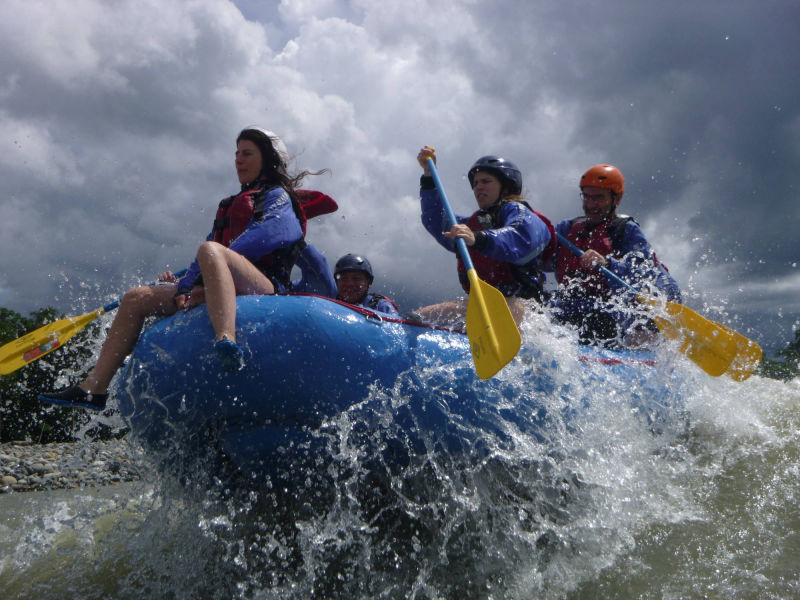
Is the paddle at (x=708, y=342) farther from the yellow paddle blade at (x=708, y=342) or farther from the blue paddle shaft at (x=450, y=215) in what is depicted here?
the blue paddle shaft at (x=450, y=215)

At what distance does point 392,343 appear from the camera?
2.56 m

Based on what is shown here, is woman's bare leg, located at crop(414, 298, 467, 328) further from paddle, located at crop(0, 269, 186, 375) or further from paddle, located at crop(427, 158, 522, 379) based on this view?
paddle, located at crop(0, 269, 186, 375)

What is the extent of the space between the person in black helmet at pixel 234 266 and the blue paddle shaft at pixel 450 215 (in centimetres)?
90

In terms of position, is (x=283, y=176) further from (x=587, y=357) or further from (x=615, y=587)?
(x=615, y=587)

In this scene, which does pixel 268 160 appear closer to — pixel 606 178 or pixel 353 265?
pixel 353 265

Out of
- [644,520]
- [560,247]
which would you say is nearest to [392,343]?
[644,520]

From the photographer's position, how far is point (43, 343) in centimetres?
337

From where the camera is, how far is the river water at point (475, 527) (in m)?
Result: 2.45

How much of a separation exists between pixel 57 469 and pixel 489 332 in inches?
280

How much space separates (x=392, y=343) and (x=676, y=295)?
9.04ft

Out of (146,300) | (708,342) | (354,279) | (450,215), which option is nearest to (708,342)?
(708,342)

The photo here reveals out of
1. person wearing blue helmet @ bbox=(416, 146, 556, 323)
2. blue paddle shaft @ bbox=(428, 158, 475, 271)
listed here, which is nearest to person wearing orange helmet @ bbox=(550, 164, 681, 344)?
person wearing blue helmet @ bbox=(416, 146, 556, 323)

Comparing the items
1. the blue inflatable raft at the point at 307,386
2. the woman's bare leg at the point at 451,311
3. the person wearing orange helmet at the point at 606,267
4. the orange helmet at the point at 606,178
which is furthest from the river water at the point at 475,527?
the orange helmet at the point at 606,178

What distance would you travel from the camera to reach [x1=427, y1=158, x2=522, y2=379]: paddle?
2.35 metres
